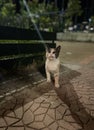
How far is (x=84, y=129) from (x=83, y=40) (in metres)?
14.4

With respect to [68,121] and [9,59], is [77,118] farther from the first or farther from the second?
[9,59]

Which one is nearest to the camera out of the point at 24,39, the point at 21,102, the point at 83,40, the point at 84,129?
the point at 84,129

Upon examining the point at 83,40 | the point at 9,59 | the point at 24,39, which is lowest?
the point at 83,40

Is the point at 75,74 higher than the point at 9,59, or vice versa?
the point at 9,59

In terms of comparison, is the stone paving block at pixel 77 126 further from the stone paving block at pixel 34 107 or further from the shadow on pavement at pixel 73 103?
the stone paving block at pixel 34 107

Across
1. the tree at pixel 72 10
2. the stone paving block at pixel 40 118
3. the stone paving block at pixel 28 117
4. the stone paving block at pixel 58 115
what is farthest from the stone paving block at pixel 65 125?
the tree at pixel 72 10

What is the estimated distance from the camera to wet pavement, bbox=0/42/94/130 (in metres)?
3.21

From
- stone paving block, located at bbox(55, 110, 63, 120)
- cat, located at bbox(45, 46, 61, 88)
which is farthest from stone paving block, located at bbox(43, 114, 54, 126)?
cat, located at bbox(45, 46, 61, 88)

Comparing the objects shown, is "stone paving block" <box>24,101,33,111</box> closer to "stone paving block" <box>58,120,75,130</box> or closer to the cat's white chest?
"stone paving block" <box>58,120,75,130</box>

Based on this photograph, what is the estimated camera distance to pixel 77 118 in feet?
11.3

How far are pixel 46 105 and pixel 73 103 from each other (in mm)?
647

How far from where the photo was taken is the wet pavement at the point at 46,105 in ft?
10.5

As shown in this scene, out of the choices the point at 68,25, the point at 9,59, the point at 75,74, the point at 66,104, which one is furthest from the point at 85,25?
the point at 66,104

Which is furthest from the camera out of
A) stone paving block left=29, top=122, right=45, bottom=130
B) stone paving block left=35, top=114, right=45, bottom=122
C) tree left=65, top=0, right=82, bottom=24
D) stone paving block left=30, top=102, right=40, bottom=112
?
tree left=65, top=0, right=82, bottom=24
